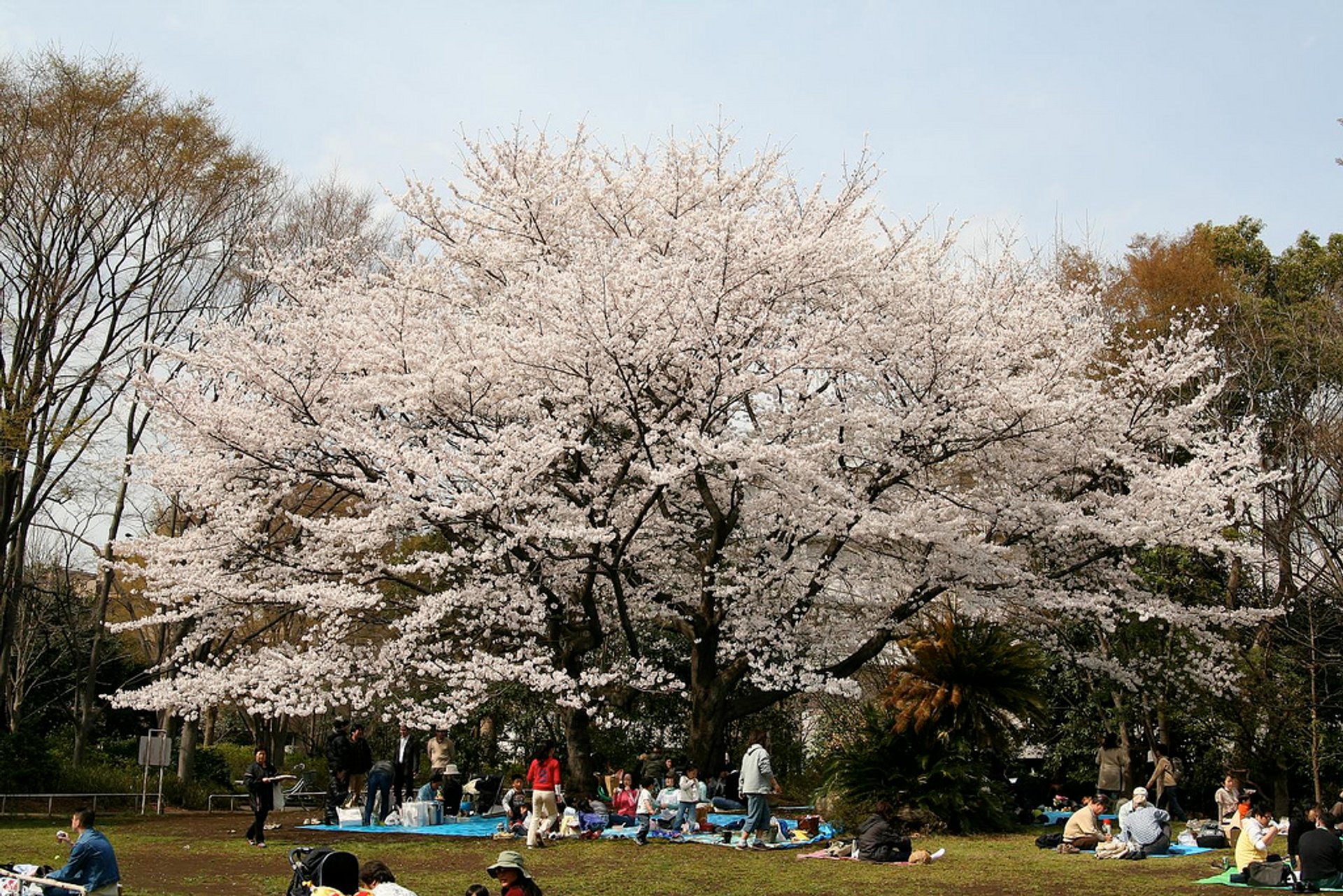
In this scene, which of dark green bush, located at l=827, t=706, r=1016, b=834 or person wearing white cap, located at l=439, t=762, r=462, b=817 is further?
person wearing white cap, located at l=439, t=762, r=462, b=817

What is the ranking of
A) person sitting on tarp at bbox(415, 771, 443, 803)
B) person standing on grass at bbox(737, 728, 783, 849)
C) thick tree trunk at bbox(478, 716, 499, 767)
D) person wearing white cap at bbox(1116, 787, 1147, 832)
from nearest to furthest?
person wearing white cap at bbox(1116, 787, 1147, 832) < person standing on grass at bbox(737, 728, 783, 849) < person sitting on tarp at bbox(415, 771, 443, 803) < thick tree trunk at bbox(478, 716, 499, 767)

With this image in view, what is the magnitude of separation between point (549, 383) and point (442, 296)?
319cm

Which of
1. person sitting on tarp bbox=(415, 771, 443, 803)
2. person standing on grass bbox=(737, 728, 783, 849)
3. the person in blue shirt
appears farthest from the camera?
person sitting on tarp bbox=(415, 771, 443, 803)

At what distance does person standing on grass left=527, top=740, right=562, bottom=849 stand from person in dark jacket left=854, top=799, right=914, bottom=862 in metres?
3.46

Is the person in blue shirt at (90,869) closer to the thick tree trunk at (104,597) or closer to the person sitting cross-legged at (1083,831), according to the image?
the person sitting cross-legged at (1083,831)

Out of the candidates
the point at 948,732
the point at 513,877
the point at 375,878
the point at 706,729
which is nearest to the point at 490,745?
the point at 706,729

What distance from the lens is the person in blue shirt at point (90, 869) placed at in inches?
326

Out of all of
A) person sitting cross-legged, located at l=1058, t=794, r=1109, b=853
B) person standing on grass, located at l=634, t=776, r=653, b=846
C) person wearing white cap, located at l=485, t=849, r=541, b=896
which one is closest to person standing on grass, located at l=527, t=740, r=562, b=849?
person standing on grass, located at l=634, t=776, r=653, b=846

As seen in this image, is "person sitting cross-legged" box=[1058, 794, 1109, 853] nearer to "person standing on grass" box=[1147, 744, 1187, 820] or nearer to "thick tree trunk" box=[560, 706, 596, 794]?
"person standing on grass" box=[1147, 744, 1187, 820]

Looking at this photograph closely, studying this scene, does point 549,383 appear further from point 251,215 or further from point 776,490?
point 251,215

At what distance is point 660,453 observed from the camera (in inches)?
620

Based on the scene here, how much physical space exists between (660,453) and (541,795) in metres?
4.63

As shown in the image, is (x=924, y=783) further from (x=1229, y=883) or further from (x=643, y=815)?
(x=1229, y=883)

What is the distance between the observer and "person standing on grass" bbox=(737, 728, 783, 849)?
44.7ft
